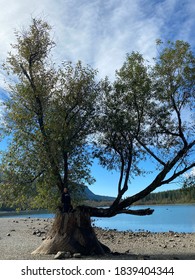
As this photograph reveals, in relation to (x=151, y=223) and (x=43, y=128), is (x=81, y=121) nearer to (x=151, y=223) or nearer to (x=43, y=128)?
(x=43, y=128)

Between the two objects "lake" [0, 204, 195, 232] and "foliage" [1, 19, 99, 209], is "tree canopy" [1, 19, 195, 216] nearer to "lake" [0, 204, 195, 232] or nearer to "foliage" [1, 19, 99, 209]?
"foliage" [1, 19, 99, 209]

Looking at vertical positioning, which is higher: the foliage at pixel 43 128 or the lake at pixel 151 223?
the foliage at pixel 43 128

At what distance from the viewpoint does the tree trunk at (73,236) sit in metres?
21.7

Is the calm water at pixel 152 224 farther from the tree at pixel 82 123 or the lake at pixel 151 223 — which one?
the tree at pixel 82 123

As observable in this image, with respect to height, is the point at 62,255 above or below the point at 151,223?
below

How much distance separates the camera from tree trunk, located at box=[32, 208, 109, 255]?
21672 millimetres

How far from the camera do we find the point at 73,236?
22000mm

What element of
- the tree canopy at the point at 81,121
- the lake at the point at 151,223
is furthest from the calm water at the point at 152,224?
the tree canopy at the point at 81,121

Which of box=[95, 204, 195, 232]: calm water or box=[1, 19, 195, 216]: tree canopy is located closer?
box=[1, 19, 195, 216]: tree canopy

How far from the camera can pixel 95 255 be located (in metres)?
21.7

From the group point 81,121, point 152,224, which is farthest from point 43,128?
point 152,224

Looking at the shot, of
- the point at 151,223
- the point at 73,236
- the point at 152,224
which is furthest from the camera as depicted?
the point at 151,223

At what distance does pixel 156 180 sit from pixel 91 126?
5678 mm

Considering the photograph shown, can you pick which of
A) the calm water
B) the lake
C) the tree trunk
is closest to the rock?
the tree trunk
